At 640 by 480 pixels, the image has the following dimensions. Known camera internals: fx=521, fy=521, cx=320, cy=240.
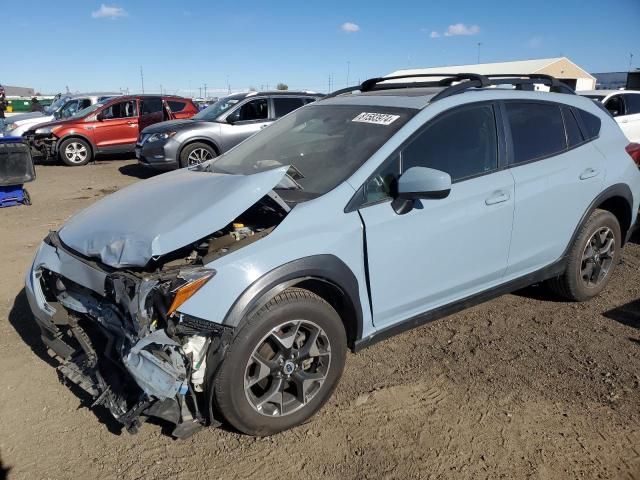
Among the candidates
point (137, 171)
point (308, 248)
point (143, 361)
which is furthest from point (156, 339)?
point (137, 171)

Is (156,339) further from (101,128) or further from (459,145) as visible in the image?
(101,128)

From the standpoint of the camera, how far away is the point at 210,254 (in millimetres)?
2713

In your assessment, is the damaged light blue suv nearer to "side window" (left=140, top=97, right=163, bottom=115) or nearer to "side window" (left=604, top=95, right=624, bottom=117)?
"side window" (left=604, top=95, right=624, bottom=117)

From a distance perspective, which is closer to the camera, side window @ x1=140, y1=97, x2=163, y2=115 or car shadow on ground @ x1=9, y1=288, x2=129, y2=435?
car shadow on ground @ x1=9, y1=288, x2=129, y2=435

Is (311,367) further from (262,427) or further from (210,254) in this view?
(210,254)

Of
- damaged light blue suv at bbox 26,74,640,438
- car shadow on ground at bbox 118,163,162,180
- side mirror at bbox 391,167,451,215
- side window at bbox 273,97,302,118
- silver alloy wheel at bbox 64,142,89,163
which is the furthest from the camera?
silver alloy wheel at bbox 64,142,89,163

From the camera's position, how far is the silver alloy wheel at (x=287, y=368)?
2699 mm

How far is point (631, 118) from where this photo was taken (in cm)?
1096

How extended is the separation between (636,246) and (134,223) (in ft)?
18.2

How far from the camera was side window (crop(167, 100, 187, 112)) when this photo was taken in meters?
14.8

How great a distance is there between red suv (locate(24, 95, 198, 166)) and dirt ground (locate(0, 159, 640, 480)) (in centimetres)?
1047

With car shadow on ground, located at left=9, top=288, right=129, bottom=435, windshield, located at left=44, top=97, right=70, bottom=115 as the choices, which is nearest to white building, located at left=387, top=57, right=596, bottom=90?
windshield, located at left=44, top=97, right=70, bottom=115

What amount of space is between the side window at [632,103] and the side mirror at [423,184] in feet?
33.9

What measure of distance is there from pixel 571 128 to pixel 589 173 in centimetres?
38
